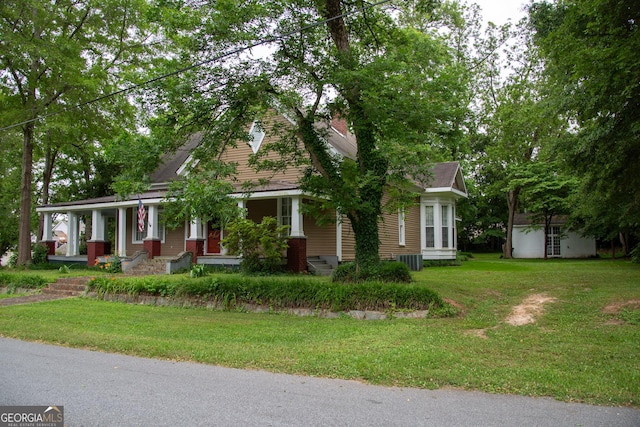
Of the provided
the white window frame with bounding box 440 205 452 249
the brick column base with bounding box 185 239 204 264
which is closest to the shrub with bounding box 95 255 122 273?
the brick column base with bounding box 185 239 204 264

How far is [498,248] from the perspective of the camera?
164 feet

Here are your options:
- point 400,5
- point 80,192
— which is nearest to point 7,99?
point 80,192

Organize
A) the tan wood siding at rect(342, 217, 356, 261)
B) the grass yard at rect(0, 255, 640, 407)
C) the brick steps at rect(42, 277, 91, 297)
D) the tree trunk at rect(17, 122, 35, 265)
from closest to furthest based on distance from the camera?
the grass yard at rect(0, 255, 640, 407), the brick steps at rect(42, 277, 91, 297), the tan wood siding at rect(342, 217, 356, 261), the tree trunk at rect(17, 122, 35, 265)

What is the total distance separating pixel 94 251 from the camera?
22.4 m

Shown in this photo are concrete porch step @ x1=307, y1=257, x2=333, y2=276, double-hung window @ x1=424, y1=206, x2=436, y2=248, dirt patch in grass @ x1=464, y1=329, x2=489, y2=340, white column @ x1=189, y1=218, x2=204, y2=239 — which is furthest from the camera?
double-hung window @ x1=424, y1=206, x2=436, y2=248

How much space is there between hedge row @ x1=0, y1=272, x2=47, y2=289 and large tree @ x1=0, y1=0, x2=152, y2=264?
A: 20.7 ft

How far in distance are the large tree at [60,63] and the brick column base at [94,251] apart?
11.0ft

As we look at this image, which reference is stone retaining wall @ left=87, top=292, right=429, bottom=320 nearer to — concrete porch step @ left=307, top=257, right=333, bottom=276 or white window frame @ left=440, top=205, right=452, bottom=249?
concrete porch step @ left=307, top=257, right=333, bottom=276

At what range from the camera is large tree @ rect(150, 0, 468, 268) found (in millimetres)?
11016

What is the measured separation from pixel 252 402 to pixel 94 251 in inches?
778

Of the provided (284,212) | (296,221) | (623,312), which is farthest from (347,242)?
(623,312)

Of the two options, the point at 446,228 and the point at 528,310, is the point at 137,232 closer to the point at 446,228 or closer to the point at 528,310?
the point at 446,228

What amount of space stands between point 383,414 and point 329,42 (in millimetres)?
10998

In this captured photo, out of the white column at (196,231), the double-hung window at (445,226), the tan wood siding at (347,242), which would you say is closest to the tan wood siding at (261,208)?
the white column at (196,231)
